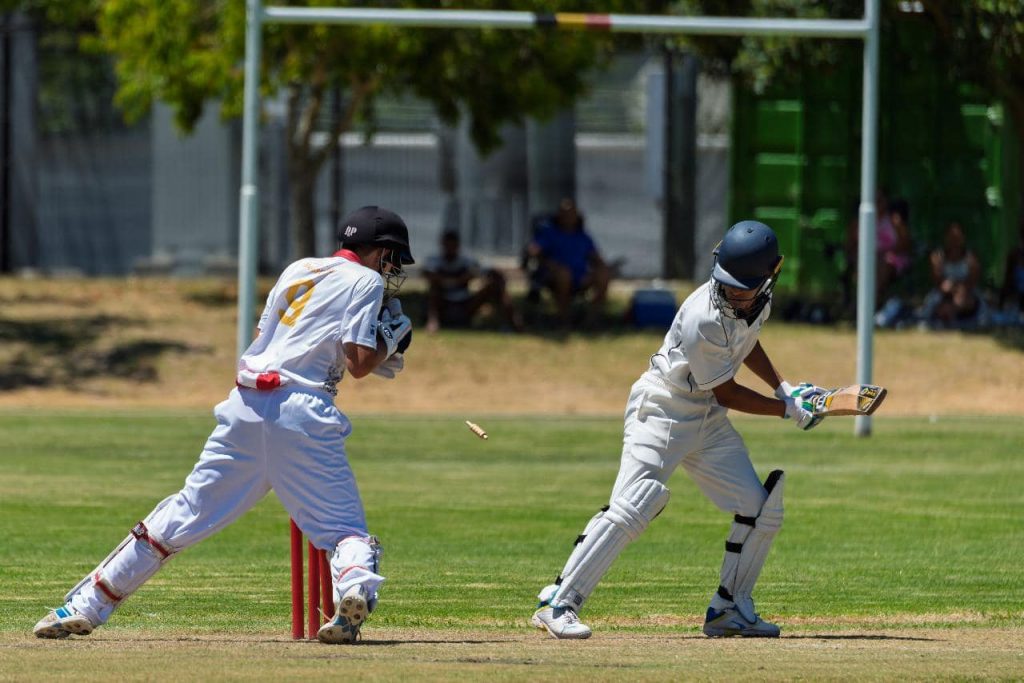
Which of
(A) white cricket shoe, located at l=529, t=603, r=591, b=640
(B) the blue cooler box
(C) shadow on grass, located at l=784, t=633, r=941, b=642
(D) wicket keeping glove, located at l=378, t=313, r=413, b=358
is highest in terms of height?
(D) wicket keeping glove, located at l=378, t=313, r=413, b=358

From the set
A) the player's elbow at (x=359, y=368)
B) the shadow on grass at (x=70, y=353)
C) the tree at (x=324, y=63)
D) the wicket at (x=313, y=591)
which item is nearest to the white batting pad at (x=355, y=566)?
the wicket at (x=313, y=591)

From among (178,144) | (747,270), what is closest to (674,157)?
(178,144)

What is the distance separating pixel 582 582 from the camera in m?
8.66

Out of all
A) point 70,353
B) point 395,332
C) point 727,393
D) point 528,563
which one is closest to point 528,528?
point 528,563

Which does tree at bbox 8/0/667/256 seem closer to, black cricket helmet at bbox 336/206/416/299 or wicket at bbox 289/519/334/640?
black cricket helmet at bbox 336/206/416/299

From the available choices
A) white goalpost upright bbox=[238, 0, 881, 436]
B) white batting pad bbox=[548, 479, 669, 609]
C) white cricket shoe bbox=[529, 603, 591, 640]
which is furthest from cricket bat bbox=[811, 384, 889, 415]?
white goalpost upright bbox=[238, 0, 881, 436]

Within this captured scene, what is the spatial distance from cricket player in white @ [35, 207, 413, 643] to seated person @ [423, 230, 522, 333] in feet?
58.5

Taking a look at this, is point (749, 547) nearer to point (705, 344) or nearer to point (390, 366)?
point (705, 344)

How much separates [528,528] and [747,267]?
16.2 feet

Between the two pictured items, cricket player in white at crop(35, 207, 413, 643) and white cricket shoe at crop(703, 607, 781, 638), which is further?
white cricket shoe at crop(703, 607, 781, 638)

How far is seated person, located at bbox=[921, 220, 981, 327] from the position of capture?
26750 mm

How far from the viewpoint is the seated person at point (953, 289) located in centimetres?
2675

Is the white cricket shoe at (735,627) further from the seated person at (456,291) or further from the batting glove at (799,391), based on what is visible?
the seated person at (456,291)

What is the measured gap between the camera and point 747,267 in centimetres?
854
